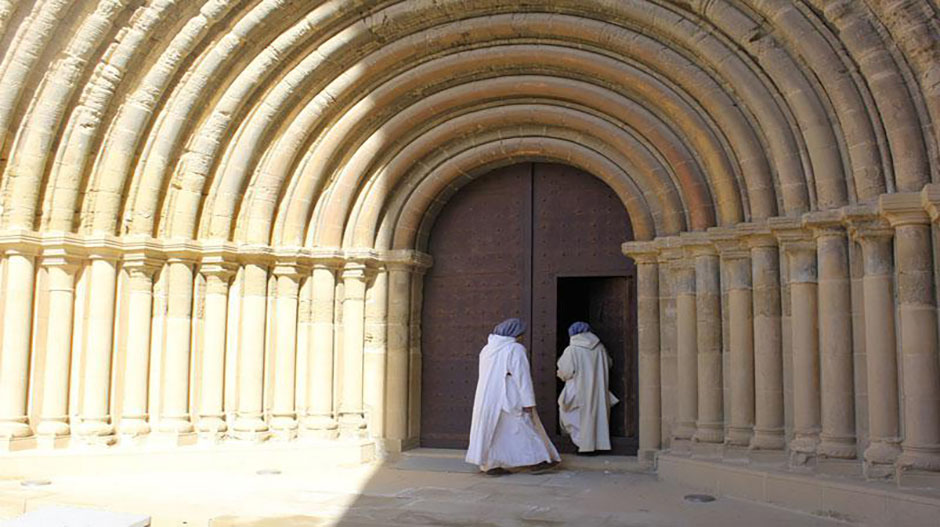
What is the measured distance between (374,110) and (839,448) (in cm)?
555

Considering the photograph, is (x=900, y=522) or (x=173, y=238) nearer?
(x=900, y=522)

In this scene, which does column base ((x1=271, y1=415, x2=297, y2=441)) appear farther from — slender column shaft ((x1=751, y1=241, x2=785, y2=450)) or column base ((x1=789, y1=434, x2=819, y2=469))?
column base ((x1=789, y1=434, x2=819, y2=469))

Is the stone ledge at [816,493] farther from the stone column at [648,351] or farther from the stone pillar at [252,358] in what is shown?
the stone pillar at [252,358]

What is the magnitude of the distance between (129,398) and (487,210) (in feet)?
13.8

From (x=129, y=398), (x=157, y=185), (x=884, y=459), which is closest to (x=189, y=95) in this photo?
(x=157, y=185)

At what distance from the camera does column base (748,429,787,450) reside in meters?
7.56

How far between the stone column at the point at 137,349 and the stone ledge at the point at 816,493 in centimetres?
513

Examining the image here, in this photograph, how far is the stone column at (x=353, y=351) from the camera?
31.8 ft

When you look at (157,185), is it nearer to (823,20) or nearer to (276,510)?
(276,510)

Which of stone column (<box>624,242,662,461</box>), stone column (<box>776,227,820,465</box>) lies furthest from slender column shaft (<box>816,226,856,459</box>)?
stone column (<box>624,242,662,461</box>)

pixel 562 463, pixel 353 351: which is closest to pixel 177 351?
pixel 353 351

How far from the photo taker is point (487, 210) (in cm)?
1030

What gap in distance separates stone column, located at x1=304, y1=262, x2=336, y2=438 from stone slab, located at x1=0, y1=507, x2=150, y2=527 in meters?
5.35

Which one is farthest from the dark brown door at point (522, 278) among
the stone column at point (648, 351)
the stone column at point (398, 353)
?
the stone column at point (648, 351)
